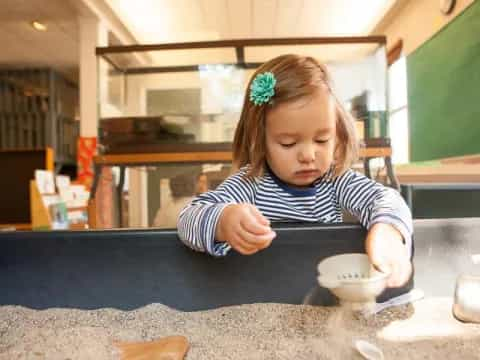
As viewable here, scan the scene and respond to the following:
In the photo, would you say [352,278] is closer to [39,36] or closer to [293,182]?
[293,182]

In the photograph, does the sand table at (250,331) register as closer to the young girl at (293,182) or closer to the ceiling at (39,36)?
the young girl at (293,182)

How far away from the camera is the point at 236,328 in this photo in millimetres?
463

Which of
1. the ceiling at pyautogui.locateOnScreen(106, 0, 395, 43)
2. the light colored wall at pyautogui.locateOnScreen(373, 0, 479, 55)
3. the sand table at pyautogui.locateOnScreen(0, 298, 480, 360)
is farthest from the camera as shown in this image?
the ceiling at pyautogui.locateOnScreen(106, 0, 395, 43)

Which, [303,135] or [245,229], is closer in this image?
[245,229]

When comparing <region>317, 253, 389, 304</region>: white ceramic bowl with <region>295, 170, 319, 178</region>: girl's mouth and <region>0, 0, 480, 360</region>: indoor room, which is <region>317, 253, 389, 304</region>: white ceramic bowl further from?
<region>295, 170, 319, 178</region>: girl's mouth

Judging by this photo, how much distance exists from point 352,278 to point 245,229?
0.12 meters

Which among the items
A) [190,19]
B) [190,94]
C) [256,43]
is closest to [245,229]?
[256,43]

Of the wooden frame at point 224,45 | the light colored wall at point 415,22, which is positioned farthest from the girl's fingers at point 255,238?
the light colored wall at point 415,22

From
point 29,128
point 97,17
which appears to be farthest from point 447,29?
point 29,128

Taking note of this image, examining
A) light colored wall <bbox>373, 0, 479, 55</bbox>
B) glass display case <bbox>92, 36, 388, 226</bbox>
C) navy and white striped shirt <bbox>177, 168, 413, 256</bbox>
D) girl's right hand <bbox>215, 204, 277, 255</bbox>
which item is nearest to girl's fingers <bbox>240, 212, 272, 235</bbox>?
girl's right hand <bbox>215, 204, 277, 255</bbox>

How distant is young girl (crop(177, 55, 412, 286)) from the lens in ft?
1.45

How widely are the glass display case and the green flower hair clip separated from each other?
40.6 inches

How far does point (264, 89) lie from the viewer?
0.57 meters

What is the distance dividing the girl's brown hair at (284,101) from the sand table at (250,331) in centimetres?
22
